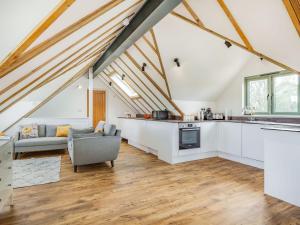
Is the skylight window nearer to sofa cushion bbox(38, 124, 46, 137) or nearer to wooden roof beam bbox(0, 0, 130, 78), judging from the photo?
sofa cushion bbox(38, 124, 46, 137)

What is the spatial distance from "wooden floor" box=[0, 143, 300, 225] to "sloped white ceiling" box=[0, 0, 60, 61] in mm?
1842

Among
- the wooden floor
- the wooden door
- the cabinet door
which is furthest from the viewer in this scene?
the wooden door

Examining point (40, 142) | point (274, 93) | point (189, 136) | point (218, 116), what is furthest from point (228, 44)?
point (40, 142)

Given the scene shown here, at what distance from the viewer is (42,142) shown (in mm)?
4707

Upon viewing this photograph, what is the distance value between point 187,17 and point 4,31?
2584mm

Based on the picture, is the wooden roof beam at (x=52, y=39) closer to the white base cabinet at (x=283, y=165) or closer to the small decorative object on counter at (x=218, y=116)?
the white base cabinet at (x=283, y=165)

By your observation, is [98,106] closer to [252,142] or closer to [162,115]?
[162,115]

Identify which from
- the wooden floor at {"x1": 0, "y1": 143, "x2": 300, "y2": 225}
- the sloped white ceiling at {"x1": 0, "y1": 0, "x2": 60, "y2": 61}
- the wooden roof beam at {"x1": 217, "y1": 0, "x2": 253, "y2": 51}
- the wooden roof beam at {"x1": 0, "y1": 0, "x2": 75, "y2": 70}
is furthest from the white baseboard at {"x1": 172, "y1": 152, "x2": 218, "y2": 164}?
the sloped white ceiling at {"x1": 0, "y1": 0, "x2": 60, "y2": 61}

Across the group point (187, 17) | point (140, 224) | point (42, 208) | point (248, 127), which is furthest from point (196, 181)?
point (187, 17)

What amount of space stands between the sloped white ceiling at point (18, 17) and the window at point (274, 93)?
4.57m

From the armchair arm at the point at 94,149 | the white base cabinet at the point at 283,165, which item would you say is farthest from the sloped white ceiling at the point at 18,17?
the white base cabinet at the point at 283,165

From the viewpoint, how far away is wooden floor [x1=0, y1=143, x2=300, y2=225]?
6.74ft

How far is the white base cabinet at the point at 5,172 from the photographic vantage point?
6.45 ft

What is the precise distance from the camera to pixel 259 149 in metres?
3.78
